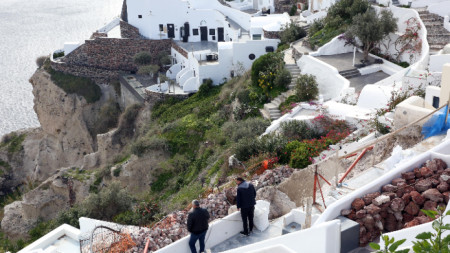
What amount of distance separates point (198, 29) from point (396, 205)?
32.7 meters

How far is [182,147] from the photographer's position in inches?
1028

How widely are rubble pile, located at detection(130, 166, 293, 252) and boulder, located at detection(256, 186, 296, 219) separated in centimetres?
67

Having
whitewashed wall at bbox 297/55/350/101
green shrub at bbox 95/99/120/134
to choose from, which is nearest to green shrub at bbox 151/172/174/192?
whitewashed wall at bbox 297/55/350/101

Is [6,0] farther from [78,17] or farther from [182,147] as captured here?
[182,147]

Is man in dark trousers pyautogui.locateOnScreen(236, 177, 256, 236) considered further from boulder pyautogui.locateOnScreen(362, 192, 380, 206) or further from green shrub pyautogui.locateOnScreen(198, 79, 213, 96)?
green shrub pyautogui.locateOnScreen(198, 79, 213, 96)

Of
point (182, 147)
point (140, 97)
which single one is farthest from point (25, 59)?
point (182, 147)

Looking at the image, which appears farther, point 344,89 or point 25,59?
point 25,59

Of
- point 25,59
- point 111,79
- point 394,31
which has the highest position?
point 394,31

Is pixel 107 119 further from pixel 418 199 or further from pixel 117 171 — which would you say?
pixel 418 199

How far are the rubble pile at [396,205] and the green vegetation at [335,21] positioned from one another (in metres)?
19.3

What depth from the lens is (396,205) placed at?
28.6ft

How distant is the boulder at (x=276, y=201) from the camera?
11.5 meters

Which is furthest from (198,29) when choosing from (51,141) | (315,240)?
(315,240)

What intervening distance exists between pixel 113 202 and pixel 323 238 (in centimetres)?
1496
